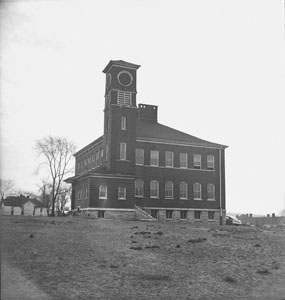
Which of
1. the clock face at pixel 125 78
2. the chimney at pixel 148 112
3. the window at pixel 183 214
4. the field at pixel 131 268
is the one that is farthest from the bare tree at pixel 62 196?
the field at pixel 131 268

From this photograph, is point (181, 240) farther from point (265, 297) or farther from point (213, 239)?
point (265, 297)

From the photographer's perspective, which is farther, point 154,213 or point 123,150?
point 154,213

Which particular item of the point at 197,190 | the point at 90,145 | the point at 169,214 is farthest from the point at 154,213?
the point at 90,145

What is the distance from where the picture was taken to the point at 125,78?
39.2 meters

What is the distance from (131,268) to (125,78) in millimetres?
27886

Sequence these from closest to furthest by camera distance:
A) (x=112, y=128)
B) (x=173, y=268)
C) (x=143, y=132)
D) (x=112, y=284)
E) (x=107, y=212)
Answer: (x=112, y=284), (x=173, y=268), (x=107, y=212), (x=112, y=128), (x=143, y=132)

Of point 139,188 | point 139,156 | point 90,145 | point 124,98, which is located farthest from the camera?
point 90,145

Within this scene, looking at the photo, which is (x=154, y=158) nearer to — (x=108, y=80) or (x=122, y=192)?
(x=122, y=192)

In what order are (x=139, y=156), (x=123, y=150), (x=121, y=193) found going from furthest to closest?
(x=139, y=156) < (x=123, y=150) < (x=121, y=193)

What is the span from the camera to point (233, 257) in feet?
52.5

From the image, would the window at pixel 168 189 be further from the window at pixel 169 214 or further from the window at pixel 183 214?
the window at pixel 183 214

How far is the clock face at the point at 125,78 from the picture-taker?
128ft

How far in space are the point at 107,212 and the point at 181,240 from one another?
1838 cm

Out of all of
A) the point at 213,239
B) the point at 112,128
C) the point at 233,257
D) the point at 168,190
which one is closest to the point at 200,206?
the point at 168,190
